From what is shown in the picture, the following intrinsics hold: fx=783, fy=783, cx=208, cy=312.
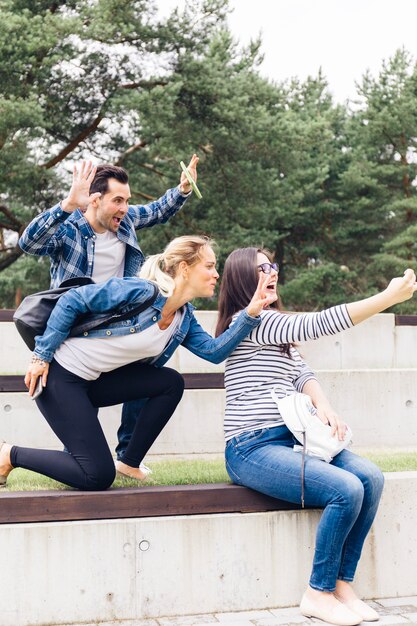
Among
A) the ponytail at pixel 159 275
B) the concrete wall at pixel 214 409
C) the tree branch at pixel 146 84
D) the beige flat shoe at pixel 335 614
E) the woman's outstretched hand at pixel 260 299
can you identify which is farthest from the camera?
the tree branch at pixel 146 84

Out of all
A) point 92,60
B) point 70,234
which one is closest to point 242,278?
point 70,234

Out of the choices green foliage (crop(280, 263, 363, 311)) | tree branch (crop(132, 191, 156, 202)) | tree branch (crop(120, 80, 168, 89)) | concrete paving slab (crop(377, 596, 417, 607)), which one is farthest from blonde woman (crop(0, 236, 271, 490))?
green foliage (crop(280, 263, 363, 311))

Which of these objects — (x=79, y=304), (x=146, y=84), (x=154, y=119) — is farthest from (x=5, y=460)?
(x=146, y=84)

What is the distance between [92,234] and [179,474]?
130 centimetres

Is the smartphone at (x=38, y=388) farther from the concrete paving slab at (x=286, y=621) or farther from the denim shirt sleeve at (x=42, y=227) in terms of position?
the concrete paving slab at (x=286, y=621)

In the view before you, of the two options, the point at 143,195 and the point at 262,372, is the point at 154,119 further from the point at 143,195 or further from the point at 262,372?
the point at 262,372

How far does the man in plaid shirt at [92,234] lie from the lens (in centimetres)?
371

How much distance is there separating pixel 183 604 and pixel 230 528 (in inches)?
14.5

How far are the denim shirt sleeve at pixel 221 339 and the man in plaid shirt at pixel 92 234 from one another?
60 centimetres

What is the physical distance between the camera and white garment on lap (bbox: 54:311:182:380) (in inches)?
133

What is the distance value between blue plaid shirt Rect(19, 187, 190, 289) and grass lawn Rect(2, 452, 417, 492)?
971 millimetres

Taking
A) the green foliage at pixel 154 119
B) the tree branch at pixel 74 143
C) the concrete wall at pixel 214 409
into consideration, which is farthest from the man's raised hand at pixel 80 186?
the tree branch at pixel 74 143

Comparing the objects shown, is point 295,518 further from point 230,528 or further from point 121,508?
point 121,508

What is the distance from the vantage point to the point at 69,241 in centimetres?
393
